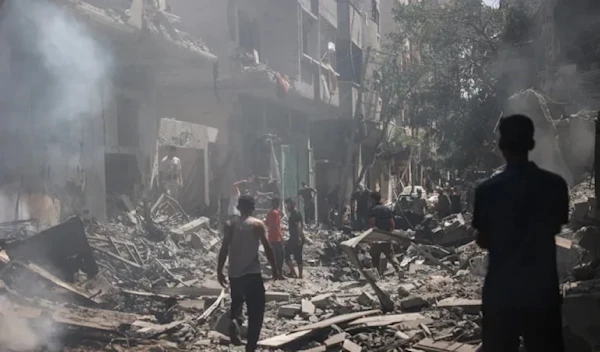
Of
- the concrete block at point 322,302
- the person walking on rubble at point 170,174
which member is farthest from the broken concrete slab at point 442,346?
the person walking on rubble at point 170,174

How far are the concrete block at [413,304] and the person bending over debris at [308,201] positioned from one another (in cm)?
1415

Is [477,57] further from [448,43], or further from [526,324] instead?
[526,324]

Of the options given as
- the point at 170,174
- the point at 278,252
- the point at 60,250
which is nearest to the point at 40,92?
the point at 60,250

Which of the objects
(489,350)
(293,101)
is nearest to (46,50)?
(489,350)

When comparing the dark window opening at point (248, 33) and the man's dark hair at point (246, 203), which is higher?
the dark window opening at point (248, 33)

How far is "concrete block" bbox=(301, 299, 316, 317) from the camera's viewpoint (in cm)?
849

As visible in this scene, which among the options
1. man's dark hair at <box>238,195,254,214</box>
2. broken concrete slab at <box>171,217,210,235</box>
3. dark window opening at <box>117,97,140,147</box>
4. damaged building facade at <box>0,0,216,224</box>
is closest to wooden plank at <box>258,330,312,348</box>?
man's dark hair at <box>238,195,254,214</box>

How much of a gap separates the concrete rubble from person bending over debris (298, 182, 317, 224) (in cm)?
920

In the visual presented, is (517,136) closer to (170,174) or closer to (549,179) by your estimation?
(549,179)

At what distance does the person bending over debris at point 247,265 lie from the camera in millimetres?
6344

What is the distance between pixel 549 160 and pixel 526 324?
12.7 meters

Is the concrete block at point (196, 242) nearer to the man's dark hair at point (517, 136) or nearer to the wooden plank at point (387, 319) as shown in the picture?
the wooden plank at point (387, 319)

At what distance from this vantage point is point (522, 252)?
3.34m

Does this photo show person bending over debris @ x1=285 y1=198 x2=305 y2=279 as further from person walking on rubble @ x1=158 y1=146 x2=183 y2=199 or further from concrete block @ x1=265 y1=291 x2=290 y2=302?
person walking on rubble @ x1=158 y1=146 x2=183 y2=199
